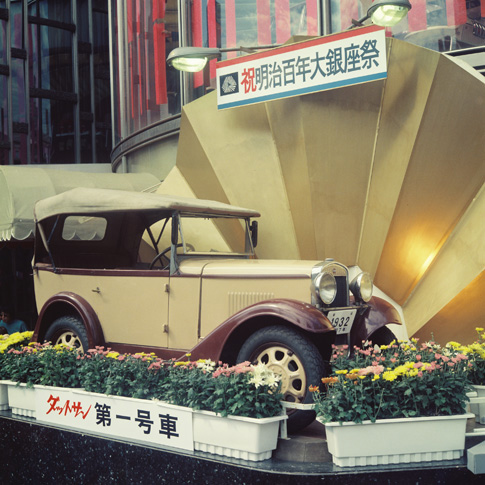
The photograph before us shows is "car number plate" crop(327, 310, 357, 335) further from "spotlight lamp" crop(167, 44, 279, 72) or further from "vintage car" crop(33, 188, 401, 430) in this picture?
"spotlight lamp" crop(167, 44, 279, 72)

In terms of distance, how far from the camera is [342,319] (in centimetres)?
510

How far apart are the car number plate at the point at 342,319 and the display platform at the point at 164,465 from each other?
2.59ft

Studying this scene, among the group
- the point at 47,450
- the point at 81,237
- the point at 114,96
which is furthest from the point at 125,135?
the point at 47,450

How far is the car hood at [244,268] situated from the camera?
5.02 meters

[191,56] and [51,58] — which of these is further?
[51,58]

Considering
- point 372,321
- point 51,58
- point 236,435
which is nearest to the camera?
point 236,435

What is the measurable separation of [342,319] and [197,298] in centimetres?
121

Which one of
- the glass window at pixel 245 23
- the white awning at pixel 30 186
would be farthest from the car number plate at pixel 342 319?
the white awning at pixel 30 186

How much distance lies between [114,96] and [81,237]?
814 centimetres

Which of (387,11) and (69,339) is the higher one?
(387,11)

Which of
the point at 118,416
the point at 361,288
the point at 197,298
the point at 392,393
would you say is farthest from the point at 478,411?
the point at 118,416

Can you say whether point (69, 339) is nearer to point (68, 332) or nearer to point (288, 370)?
point (68, 332)

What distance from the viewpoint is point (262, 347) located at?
4.66 m

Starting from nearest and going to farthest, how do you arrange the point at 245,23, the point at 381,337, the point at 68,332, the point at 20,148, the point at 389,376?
1. the point at 389,376
2. the point at 381,337
3. the point at 68,332
4. the point at 245,23
5. the point at 20,148
